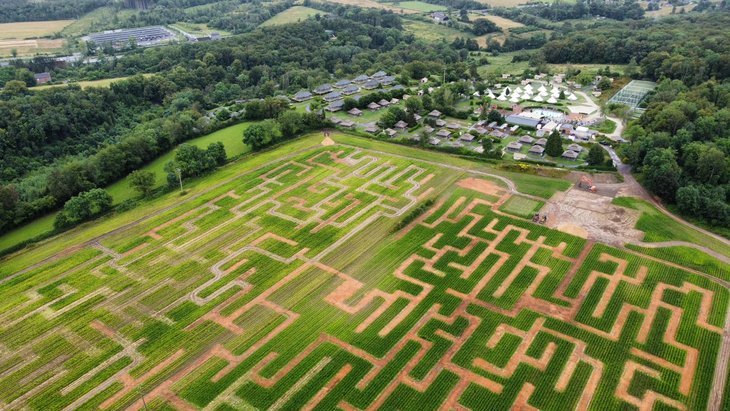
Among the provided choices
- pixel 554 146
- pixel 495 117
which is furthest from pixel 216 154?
pixel 554 146

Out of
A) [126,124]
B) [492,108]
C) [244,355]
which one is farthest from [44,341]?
[492,108]

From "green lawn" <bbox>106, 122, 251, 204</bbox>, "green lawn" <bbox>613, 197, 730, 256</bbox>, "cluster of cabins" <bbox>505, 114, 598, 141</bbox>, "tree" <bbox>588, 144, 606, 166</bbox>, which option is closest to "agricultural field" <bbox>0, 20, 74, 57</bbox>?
"green lawn" <bbox>106, 122, 251, 204</bbox>

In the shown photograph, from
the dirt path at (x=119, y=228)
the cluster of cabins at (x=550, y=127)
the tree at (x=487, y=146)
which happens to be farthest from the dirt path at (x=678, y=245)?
the dirt path at (x=119, y=228)

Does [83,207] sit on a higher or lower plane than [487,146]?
lower

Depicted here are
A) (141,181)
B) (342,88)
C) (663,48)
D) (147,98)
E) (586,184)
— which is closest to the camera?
(586,184)

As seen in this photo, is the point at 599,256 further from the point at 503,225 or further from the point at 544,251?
the point at 503,225

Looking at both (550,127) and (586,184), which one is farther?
(550,127)

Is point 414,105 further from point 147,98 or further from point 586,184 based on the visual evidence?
point 147,98

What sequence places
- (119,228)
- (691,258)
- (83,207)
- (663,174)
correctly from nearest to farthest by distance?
(691,258)
(119,228)
(663,174)
(83,207)
